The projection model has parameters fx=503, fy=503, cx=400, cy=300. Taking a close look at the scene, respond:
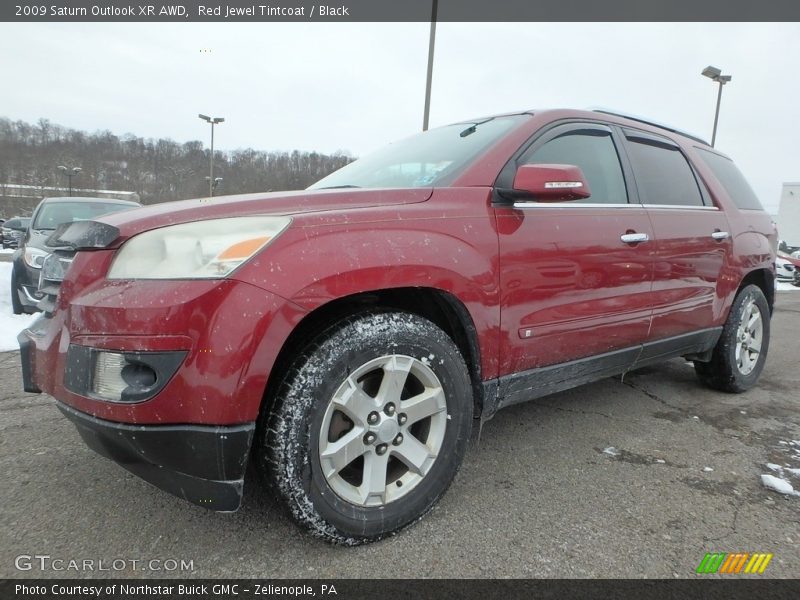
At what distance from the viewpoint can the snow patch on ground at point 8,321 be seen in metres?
4.54

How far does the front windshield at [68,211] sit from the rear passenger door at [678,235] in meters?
6.25

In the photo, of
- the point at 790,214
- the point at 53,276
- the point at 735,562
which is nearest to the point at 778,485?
the point at 735,562

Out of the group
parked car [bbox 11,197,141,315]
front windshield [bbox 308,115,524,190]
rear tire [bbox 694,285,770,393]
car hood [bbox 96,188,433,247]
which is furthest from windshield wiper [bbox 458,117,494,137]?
parked car [bbox 11,197,141,315]

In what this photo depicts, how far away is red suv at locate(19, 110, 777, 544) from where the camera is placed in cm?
147

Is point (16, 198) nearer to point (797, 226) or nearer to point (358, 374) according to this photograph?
point (358, 374)

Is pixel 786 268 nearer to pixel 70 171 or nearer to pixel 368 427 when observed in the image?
pixel 368 427

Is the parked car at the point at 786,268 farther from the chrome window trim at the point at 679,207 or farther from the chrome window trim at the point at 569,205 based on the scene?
the chrome window trim at the point at 569,205

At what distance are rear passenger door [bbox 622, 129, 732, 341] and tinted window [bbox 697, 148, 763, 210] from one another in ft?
1.24

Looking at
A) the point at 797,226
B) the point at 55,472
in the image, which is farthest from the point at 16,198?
the point at 797,226

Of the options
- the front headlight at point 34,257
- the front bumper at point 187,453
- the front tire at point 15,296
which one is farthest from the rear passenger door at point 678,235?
the front tire at point 15,296

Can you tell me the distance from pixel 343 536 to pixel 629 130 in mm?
2660

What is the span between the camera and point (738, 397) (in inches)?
143

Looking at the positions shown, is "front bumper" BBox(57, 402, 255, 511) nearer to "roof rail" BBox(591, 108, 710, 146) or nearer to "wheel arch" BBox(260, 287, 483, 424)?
"wheel arch" BBox(260, 287, 483, 424)

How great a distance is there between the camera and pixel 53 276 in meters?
1.85
